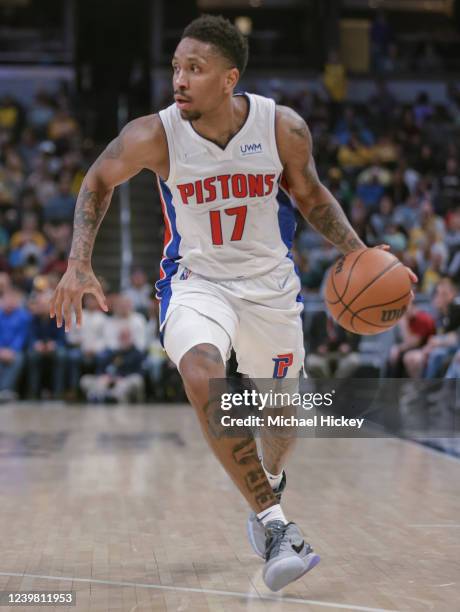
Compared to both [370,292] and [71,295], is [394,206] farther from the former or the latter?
[71,295]

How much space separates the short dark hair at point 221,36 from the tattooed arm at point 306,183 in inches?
11.8

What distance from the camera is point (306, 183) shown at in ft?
14.5

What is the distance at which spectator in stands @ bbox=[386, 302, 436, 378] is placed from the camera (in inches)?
388

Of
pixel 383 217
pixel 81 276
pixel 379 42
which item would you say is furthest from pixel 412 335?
pixel 379 42

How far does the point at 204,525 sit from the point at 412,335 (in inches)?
208

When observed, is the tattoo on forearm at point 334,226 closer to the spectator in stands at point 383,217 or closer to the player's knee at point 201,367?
the player's knee at point 201,367

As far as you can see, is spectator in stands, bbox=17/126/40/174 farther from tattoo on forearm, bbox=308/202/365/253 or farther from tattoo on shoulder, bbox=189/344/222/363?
tattoo on shoulder, bbox=189/344/222/363

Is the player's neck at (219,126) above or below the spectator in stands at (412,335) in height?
above

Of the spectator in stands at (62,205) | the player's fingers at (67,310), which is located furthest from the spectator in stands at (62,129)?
the player's fingers at (67,310)

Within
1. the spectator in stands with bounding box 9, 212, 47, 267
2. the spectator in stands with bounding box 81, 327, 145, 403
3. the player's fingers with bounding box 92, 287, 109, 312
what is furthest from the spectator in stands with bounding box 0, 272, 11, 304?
the player's fingers with bounding box 92, 287, 109, 312

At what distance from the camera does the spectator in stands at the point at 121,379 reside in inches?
472

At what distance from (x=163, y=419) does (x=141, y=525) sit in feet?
17.8

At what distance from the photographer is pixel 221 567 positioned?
4250mm

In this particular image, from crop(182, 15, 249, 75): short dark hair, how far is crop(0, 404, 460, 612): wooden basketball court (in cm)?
206
